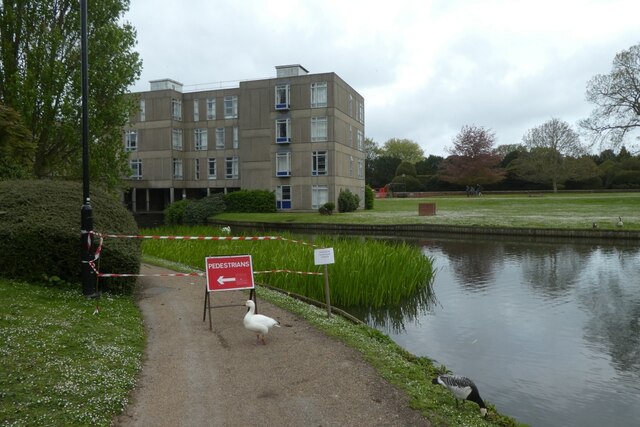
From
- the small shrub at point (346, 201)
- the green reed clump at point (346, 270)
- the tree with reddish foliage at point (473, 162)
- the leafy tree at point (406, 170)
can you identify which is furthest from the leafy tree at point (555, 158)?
the green reed clump at point (346, 270)

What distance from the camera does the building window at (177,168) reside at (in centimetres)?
5638

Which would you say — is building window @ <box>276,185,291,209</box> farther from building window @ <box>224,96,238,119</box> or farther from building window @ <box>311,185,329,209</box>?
building window @ <box>224,96,238,119</box>

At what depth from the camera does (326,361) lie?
6.47 metres

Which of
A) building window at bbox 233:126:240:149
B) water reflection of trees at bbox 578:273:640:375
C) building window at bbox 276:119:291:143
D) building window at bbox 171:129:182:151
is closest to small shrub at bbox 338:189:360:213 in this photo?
building window at bbox 276:119:291:143

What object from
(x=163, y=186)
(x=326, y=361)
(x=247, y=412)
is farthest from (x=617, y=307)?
(x=163, y=186)

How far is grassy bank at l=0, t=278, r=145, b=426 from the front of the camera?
4.70 meters

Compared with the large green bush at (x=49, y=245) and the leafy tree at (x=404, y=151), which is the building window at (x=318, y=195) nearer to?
the large green bush at (x=49, y=245)

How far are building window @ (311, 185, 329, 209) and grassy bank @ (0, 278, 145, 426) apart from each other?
37.9 meters

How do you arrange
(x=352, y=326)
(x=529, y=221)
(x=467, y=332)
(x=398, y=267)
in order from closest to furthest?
(x=352, y=326) → (x=467, y=332) → (x=398, y=267) → (x=529, y=221)

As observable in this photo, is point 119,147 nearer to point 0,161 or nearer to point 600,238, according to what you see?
point 0,161

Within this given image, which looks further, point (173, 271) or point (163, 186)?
point (163, 186)

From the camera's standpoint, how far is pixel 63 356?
5926mm

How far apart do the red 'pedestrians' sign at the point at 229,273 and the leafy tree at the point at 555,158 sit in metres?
64.5

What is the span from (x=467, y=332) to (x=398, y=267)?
3418mm
